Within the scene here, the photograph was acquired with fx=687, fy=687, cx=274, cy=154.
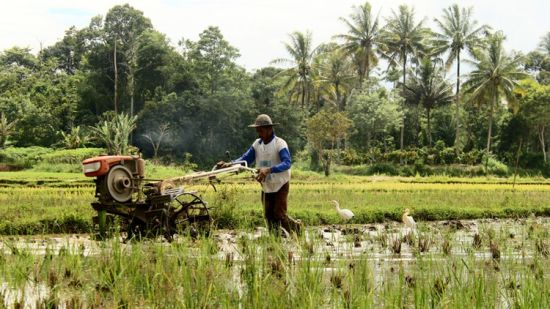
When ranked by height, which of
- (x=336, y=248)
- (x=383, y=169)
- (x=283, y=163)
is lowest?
(x=336, y=248)

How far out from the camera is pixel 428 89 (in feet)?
146

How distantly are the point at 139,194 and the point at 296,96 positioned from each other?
40.5 meters

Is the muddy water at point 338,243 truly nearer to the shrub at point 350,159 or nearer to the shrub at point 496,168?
the shrub at point 496,168

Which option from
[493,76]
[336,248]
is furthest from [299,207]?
[493,76]

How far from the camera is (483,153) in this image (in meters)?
39.3

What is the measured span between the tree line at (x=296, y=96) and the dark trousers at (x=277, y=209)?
2759 centimetres

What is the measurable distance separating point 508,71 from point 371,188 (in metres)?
23.0

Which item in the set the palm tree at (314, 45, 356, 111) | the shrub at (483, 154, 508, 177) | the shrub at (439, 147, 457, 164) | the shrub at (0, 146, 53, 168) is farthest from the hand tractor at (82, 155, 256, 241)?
the palm tree at (314, 45, 356, 111)

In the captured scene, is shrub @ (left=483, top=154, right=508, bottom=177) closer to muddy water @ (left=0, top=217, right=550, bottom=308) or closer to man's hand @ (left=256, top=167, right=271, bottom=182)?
muddy water @ (left=0, top=217, right=550, bottom=308)

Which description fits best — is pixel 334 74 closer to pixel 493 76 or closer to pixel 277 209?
pixel 493 76

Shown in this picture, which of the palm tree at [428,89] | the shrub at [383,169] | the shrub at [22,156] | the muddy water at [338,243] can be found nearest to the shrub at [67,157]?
the shrub at [22,156]

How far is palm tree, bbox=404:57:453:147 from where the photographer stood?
44.1m

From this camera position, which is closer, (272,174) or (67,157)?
(272,174)

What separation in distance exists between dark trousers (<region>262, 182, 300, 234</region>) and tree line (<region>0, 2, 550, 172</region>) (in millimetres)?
27591
